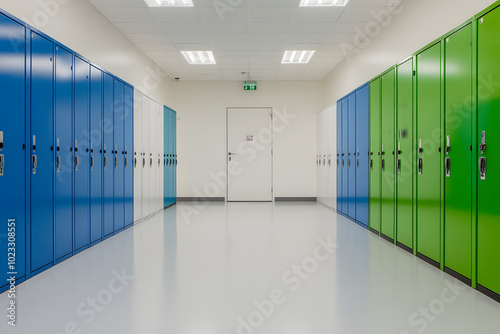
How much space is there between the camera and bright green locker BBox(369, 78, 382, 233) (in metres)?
5.32

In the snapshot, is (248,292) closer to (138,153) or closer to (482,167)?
(482,167)

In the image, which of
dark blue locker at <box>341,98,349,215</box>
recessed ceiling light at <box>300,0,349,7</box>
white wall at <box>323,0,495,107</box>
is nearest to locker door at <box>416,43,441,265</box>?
white wall at <box>323,0,495,107</box>

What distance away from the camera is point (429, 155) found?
381cm

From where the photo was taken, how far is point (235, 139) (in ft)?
33.0

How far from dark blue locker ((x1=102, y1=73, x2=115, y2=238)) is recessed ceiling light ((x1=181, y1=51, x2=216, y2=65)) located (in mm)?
2621

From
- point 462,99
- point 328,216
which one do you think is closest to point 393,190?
point 462,99

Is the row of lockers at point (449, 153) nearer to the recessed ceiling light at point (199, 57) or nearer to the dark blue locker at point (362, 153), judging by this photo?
the dark blue locker at point (362, 153)

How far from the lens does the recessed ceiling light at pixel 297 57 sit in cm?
759

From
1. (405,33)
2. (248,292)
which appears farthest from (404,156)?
(248,292)

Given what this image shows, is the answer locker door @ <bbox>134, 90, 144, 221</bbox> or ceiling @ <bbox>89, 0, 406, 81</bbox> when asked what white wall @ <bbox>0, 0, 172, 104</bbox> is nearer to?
ceiling @ <bbox>89, 0, 406, 81</bbox>

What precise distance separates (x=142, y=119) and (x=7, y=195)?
12.9 feet

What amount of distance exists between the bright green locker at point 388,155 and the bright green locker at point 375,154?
0.16m

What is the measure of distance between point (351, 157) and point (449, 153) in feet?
10.9

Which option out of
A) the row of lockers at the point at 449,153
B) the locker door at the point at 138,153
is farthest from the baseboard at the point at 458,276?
the locker door at the point at 138,153
